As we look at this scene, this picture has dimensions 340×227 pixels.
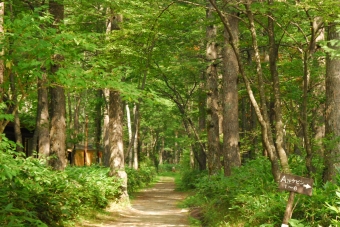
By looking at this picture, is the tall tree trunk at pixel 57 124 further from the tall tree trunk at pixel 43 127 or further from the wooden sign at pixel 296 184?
the wooden sign at pixel 296 184

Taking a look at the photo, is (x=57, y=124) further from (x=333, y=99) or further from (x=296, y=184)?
(x=296, y=184)

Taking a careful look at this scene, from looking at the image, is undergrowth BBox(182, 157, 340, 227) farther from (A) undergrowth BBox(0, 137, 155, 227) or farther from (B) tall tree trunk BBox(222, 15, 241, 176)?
(A) undergrowth BBox(0, 137, 155, 227)

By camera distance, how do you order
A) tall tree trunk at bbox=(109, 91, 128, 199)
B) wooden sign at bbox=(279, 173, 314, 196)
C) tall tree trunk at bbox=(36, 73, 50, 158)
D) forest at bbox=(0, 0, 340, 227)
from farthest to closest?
tall tree trunk at bbox=(109, 91, 128, 199) < tall tree trunk at bbox=(36, 73, 50, 158) < forest at bbox=(0, 0, 340, 227) < wooden sign at bbox=(279, 173, 314, 196)

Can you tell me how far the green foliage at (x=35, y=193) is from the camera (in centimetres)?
724

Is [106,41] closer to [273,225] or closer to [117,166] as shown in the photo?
[117,166]

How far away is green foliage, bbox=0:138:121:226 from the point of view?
7.24 metres

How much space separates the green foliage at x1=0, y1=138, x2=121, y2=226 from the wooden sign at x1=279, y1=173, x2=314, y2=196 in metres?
4.10

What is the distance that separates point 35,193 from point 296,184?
5539 millimetres

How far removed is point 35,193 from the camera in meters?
9.13

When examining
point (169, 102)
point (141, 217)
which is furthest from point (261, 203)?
point (141, 217)

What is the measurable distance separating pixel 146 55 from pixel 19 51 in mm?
10304

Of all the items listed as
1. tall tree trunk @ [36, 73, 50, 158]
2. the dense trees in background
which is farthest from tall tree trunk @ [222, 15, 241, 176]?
tall tree trunk @ [36, 73, 50, 158]

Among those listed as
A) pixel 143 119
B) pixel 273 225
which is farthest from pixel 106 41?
pixel 143 119

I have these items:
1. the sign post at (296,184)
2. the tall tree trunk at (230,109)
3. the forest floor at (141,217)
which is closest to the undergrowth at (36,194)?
the forest floor at (141,217)
